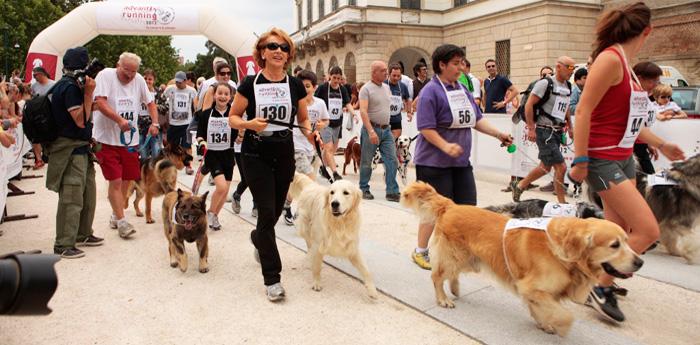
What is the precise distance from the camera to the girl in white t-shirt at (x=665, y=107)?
739 cm

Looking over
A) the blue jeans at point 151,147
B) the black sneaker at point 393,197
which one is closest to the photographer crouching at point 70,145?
the black sneaker at point 393,197

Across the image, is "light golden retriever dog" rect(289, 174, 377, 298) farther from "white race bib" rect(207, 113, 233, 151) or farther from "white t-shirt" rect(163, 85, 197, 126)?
"white t-shirt" rect(163, 85, 197, 126)

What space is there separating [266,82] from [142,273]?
7.40ft

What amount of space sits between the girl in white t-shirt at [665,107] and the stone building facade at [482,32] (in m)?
14.5

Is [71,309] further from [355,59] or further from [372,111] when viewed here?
[355,59]

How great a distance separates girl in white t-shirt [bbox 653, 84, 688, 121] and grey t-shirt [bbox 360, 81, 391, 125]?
4.11 meters

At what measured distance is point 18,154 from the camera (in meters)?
8.88

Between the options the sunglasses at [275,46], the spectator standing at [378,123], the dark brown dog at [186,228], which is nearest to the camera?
the sunglasses at [275,46]

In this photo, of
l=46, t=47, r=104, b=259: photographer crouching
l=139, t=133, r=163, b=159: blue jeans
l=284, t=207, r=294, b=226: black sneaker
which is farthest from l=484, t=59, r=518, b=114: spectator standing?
l=46, t=47, r=104, b=259: photographer crouching

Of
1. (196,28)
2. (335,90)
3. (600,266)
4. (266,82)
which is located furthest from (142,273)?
(196,28)

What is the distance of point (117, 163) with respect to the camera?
229 inches

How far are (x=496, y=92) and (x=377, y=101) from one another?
14.9ft

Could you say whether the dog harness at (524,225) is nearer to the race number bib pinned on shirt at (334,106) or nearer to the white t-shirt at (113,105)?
the white t-shirt at (113,105)

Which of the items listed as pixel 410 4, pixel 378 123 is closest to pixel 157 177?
pixel 378 123
